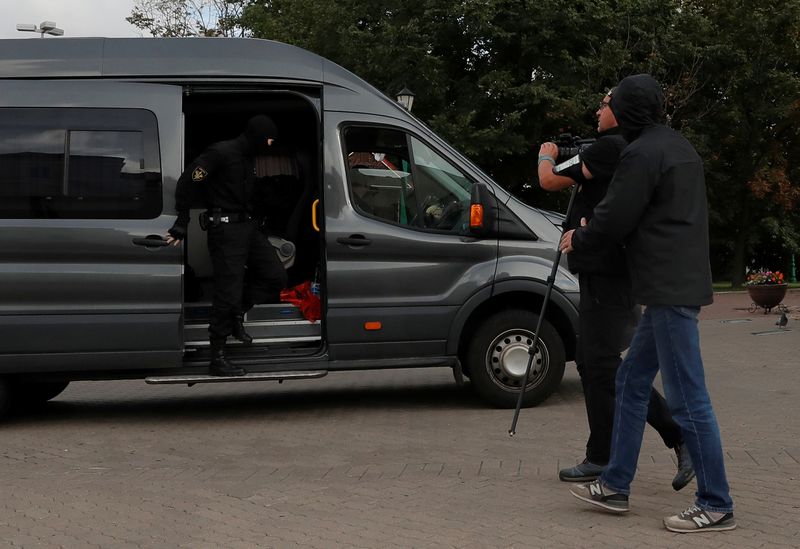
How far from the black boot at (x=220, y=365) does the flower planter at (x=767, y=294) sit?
13.6 metres

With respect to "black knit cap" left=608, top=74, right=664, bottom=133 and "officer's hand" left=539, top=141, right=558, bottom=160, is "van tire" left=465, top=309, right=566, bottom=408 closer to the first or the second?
"officer's hand" left=539, top=141, right=558, bottom=160

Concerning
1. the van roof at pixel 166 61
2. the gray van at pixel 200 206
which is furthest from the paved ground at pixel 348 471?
the van roof at pixel 166 61

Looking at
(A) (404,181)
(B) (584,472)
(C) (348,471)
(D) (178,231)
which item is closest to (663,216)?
(B) (584,472)

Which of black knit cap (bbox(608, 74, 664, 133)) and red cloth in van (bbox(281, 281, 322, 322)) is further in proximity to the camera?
red cloth in van (bbox(281, 281, 322, 322))

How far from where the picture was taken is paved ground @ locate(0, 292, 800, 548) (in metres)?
4.91

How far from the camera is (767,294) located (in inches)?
775

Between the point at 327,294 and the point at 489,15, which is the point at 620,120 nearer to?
the point at 327,294

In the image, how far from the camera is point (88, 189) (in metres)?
8.13

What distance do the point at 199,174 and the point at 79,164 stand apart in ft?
2.89

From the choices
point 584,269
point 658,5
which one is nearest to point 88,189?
point 584,269

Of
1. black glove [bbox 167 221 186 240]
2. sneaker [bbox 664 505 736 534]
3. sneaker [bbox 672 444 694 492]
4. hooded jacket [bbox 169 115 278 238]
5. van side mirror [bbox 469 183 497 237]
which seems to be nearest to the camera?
sneaker [bbox 664 505 736 534]

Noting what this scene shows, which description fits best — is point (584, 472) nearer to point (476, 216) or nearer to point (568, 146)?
point (568, 146)

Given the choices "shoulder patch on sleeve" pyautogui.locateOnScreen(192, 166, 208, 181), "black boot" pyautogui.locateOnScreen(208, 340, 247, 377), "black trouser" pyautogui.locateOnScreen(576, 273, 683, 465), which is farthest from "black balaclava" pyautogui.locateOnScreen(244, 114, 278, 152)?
"black trouser" pyautogui.locateOnScreen(576, 273, 683, 465)

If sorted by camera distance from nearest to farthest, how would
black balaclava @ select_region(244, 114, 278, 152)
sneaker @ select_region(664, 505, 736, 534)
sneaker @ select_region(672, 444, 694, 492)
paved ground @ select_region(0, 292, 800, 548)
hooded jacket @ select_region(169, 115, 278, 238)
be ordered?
sneaker @ select_region(664, 505, 736, 534) < paved ground @ select_region(0, 292, 800, 548) < sneaker @ select_region(672, 444, 694, 492) < hooded jacket @ select_region(169, 115, 278, 238) < black balaclava @ select_region(244, 114, 278, 152)
